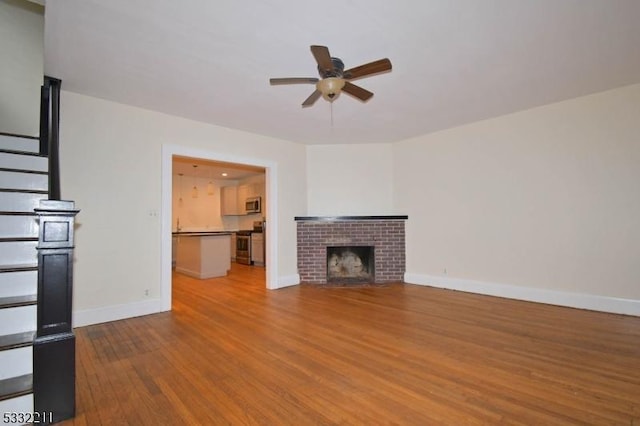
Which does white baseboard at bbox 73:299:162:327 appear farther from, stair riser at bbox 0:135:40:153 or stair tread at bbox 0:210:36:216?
stair riser at bbox 0:135:40:153

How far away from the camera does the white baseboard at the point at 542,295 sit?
3.36 metres

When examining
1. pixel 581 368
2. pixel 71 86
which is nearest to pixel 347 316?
pixel 581 368

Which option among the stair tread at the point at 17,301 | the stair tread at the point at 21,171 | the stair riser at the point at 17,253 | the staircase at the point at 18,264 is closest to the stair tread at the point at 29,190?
the staircase at the point at 18,264

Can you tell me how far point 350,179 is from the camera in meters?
5.57

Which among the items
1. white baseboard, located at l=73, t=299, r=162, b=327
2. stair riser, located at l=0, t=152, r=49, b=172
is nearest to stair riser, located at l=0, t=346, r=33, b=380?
stair riser, located at l=0, t=152, r=49, b=172

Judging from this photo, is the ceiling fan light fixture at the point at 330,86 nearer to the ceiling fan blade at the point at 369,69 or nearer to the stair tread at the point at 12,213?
the ceiling fan blade at the point at 369,69

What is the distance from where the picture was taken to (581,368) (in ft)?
7.07

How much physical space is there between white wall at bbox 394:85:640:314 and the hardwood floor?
0.62m

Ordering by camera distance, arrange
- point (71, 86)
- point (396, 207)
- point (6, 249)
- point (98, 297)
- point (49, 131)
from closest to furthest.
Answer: point (6, 249) < point (49, 131) < point (71, 86) < point (98, 297) < point (396, 207)

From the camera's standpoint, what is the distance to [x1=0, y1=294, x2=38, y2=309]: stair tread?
1.69m

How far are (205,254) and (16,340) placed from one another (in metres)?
4.29

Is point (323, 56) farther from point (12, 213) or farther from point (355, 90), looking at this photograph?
point (12, 213)

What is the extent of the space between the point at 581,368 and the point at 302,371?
6.89 feet

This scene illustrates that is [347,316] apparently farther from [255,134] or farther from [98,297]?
[255,134]
